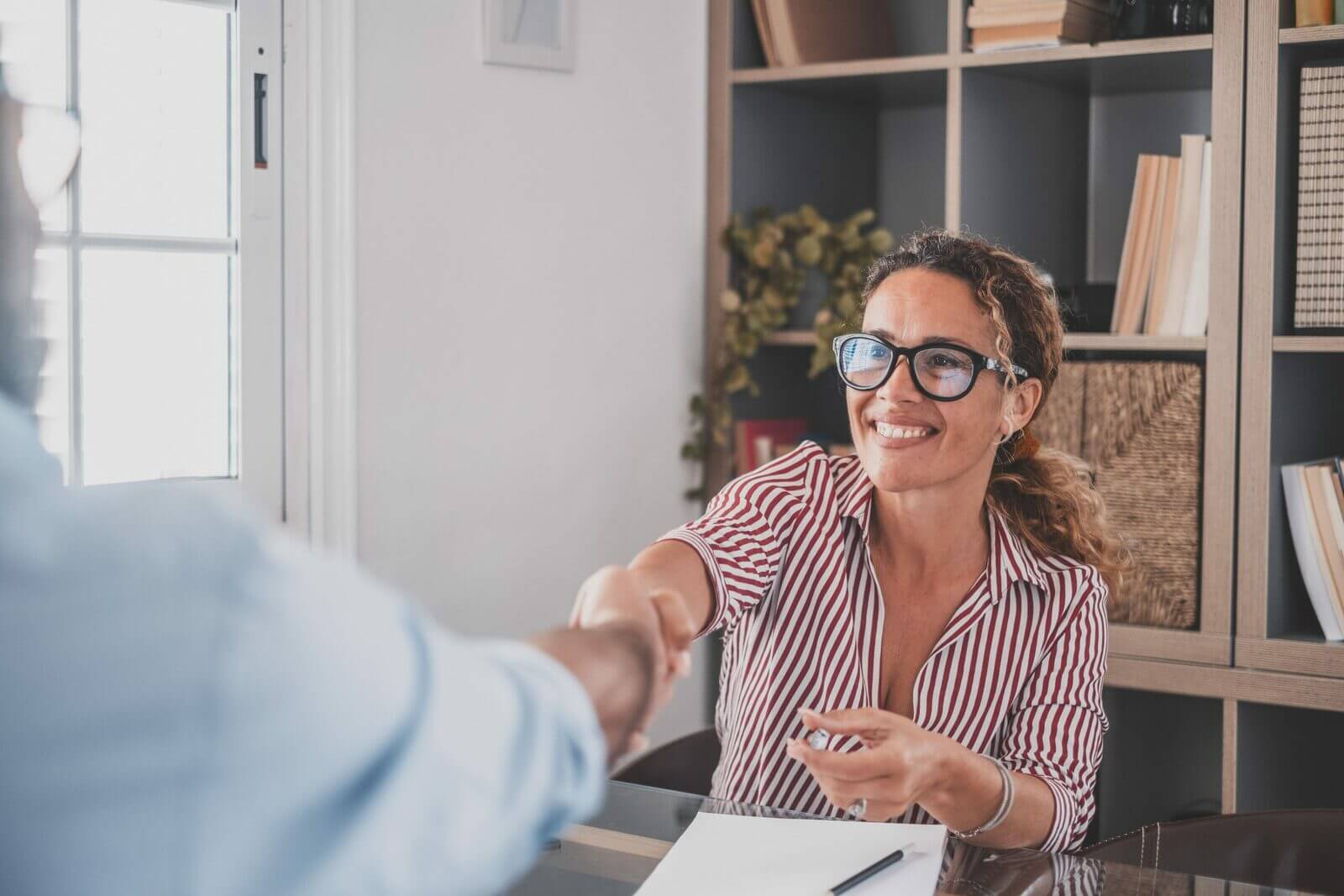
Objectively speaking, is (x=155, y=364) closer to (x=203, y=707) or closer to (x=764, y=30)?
(x=764, y=30)

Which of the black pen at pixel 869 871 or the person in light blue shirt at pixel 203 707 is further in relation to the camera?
the black pen at pixel 869 871

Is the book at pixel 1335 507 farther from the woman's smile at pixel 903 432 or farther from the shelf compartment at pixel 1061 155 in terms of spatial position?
the woman's smile at pixel 903 432

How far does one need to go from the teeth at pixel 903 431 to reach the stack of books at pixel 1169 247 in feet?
3.41

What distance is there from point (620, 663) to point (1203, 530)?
1912 mm

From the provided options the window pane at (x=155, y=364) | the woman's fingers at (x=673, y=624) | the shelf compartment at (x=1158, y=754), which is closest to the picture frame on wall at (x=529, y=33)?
the window pane at (x=155, y=364)

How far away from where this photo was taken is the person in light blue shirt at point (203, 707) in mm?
478

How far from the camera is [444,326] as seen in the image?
7.81ft

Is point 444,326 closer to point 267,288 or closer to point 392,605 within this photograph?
point 267,288

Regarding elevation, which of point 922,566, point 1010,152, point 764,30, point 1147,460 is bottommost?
point 922,566

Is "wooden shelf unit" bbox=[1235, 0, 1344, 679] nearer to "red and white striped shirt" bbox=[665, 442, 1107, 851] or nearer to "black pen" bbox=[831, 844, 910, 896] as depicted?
"red and white striped shirt" bbox=[665, 442, 1107, 851]

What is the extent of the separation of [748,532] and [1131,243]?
1.25 metres

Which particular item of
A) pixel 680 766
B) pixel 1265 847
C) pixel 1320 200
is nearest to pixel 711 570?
pixel 680 766

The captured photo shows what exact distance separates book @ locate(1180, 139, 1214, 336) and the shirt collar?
0.92 metres

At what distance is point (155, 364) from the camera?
2.00 meters
